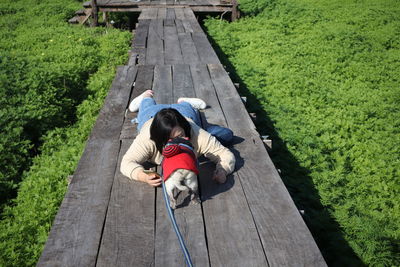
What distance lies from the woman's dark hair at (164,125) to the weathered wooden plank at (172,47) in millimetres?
3733

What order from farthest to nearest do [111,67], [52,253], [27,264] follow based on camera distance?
[111,67]
[27,264]
[52,253]

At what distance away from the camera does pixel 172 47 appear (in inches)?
292

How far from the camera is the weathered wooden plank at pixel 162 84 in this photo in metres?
4.85

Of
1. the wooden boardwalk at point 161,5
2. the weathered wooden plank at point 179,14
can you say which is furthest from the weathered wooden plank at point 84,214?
the wooden boardwalk at point 161,5

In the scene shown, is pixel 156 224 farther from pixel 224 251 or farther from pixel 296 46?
pixel 296 46

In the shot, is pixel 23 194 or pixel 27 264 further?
pixel 23 194

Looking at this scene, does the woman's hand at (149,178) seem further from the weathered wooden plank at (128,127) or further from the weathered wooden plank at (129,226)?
the weathered wooden plank at (128,127)

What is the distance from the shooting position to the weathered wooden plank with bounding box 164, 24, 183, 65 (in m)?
6.63

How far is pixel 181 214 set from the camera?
273 centimetres

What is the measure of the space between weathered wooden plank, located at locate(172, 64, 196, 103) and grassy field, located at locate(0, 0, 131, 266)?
135 centimetres

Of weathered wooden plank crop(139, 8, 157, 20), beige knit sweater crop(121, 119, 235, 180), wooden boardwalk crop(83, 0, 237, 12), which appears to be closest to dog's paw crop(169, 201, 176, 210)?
beige knit sweater crop(121, 119, 235, 180)

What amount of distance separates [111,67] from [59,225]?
5259 mm

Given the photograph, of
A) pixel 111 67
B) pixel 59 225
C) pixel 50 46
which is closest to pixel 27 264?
pixel 59 225

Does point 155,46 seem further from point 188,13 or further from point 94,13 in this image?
point 94,13
